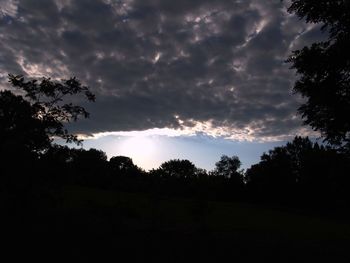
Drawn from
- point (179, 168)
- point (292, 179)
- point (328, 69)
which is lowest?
point (328, 69)

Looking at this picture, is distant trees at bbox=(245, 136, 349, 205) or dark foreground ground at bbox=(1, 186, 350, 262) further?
distant trees at bbox=(245, 136, 349, 205)

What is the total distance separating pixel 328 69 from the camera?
17547 millimetres

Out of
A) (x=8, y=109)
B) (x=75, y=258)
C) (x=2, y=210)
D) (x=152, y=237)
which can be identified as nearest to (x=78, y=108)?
(x=8, y=109)

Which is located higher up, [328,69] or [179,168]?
[179,168]

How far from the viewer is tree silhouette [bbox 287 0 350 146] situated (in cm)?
1700

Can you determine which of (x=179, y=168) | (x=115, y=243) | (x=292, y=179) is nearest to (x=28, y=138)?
(x=115, y=243)

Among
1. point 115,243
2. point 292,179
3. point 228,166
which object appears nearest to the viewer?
point 115,243

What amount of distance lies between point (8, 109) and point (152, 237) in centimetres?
848

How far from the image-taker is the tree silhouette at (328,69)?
55.8ft

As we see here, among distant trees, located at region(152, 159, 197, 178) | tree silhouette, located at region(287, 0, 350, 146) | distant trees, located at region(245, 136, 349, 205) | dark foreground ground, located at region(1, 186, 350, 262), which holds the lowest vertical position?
dark foreground ground, located at region(1, 186, 350, 262)

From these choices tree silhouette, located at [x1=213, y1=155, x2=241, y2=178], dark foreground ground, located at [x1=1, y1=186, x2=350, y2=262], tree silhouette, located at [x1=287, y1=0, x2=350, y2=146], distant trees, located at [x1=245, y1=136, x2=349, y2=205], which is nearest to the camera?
dark foreground ground, located at [x1=1, y1=186, x2=350, y2=262]

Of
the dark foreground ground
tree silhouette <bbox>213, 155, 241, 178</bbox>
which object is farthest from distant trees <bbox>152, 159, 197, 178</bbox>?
the dark foreground ground

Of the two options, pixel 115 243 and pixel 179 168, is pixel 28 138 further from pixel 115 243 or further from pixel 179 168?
pixel 179 168

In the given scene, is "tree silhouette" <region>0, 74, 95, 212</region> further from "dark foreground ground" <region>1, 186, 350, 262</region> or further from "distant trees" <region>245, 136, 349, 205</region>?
"distant trees" <region>245, 136, 349, 205</region>
